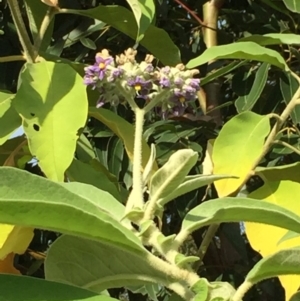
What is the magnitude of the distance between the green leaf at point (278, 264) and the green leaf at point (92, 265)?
8 centimetres

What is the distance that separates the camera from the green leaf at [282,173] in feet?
2.87

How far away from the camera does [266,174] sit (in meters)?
0.88

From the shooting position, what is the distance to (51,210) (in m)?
0.49

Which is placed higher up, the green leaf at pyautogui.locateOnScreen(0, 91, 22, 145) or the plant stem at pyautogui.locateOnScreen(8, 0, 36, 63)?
the plant stem at pyautogui.locateOnScreen(8, 0, 36, 63)

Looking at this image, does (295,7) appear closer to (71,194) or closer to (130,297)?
(71,194)

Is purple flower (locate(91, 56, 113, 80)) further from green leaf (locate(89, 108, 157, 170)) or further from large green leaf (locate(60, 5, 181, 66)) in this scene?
large green leaf (locate(60, 5, 181, 66))

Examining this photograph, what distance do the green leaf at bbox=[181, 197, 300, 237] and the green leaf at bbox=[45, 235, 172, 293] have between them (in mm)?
56

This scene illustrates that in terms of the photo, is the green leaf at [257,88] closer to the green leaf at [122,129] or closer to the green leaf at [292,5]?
the green leaf at [292,5]

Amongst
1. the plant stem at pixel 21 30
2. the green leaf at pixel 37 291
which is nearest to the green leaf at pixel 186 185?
the green leaf at pixel 37 291

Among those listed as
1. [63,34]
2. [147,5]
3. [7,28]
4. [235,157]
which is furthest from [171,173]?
[7,28]

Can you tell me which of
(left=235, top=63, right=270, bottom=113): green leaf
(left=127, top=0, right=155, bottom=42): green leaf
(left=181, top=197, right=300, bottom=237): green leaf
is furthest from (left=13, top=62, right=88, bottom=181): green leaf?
(left=235, top=63, right=270, bottom=113): green leaf

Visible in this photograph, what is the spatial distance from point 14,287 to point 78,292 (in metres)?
0.05

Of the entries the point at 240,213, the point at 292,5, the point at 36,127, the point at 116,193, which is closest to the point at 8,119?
the point at 36,127

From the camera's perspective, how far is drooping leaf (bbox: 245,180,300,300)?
0.79m
